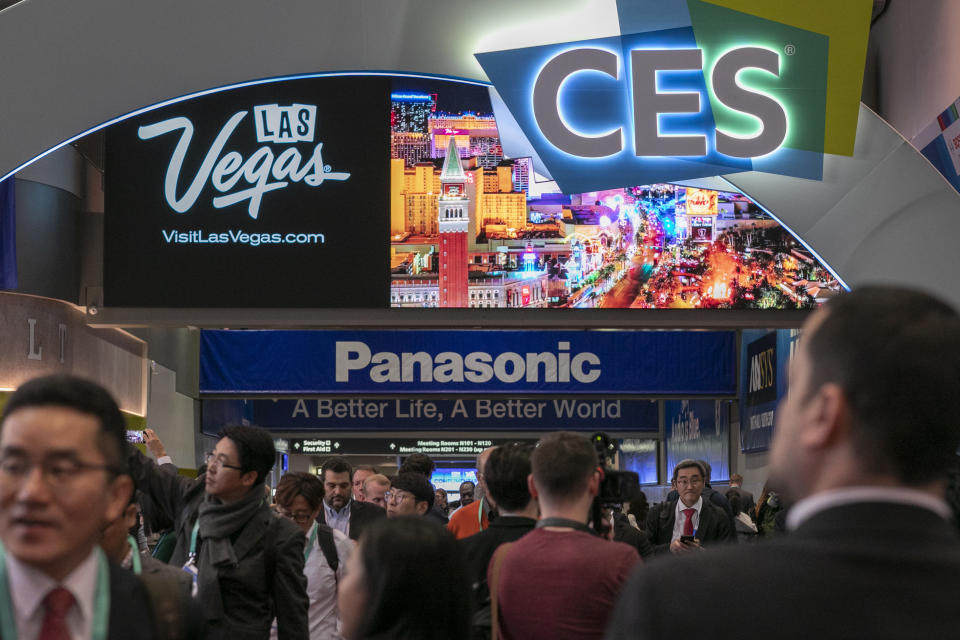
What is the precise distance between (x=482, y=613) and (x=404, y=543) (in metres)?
1.23

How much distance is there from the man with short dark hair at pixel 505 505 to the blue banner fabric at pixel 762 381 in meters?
8.80

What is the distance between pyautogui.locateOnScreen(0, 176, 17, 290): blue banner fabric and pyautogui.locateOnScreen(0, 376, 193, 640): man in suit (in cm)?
939

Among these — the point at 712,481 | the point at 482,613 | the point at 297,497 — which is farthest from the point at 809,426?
the point at 712,481

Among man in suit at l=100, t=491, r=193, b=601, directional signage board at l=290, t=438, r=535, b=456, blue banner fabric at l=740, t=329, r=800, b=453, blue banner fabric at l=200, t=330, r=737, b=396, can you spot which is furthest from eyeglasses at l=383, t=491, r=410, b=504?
directional signage board at l=290, t=438, r=535, b=456

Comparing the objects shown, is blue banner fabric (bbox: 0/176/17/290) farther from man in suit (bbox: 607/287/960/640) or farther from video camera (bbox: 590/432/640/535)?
man in suit (bbox: 607/287/960/640)

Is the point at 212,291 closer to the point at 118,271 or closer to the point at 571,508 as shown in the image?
the point at 118,271

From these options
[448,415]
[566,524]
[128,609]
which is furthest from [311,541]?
[448,415]

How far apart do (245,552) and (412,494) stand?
256 centimetres

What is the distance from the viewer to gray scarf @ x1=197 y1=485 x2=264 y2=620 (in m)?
4.03

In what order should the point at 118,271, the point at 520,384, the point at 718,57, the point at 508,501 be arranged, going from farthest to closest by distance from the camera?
the point at 520,384
the point at 118,271
the point at 718,57
the point at 508,501

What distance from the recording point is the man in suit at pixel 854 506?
3.85ft

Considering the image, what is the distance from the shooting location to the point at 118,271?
9078 mm

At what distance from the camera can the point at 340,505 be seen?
702 cm

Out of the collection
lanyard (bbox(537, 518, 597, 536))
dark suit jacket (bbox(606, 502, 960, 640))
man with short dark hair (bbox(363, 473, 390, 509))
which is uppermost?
dark suit jacket (bbox(606, 502, 960, 640))
